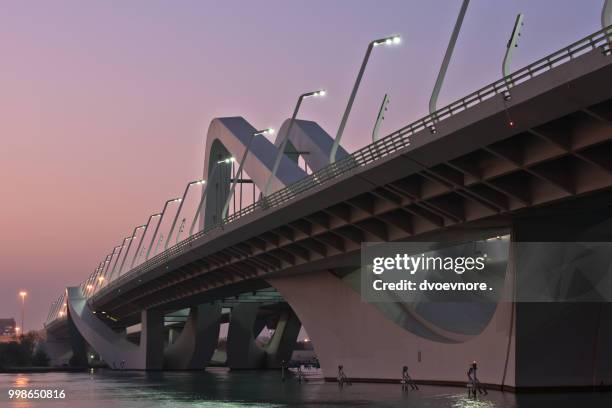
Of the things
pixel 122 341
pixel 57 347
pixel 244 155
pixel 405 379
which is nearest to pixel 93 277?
pixel 57 347

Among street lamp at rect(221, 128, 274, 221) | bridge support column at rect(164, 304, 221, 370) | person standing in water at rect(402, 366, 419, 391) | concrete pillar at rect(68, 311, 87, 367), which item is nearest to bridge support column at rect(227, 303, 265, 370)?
bridge support column at rect(164, 304, 221, 370)

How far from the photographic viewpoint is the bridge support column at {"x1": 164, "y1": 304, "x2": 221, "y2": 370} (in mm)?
94812

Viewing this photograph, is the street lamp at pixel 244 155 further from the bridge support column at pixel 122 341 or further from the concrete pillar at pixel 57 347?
the concrete pillar at pixel 57 347

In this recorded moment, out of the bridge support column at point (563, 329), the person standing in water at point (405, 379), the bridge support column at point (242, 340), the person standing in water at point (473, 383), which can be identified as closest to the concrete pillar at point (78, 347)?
the bridge support column at point (242, 340)

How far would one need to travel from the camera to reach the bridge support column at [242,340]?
97.1m

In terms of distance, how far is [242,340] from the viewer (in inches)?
3910

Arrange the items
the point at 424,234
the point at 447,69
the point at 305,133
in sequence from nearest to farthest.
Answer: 1. the point at 447,69
2. the point at 424,234
3. the point at 305,133

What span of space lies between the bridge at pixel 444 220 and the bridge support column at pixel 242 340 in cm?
2361

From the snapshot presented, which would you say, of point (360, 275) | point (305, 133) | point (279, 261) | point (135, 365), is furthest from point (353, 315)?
point (135, 365)

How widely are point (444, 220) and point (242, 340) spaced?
64960 mm

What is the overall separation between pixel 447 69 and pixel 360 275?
1980cm

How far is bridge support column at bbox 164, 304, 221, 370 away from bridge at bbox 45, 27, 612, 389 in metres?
21.1

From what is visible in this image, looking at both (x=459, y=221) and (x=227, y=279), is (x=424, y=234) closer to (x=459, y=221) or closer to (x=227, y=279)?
(x=459, y=221)

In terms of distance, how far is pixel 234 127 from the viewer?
7162 cm
